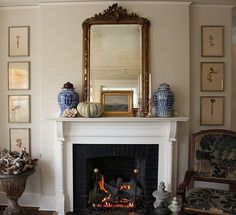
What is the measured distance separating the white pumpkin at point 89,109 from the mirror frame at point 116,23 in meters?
0.19

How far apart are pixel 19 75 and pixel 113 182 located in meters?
1.73

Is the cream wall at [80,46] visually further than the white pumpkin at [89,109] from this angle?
Yes

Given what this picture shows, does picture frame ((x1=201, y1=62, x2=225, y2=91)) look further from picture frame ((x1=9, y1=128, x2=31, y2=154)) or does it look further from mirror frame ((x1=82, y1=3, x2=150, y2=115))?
picture frame ((x1=9, y1=128, x2=31, y2=154))

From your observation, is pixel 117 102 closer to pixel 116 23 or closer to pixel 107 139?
pixel 107 139

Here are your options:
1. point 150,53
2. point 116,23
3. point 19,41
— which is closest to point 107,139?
point 150,53

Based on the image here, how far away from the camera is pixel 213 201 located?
81.8 inches

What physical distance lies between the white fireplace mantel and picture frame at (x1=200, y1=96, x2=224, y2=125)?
52cm

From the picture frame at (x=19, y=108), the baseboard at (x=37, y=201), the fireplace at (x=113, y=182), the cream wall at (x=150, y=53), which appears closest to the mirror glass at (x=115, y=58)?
the cream wall at (x=150, y=53)

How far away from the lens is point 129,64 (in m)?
2.73

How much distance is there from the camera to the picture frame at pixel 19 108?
291cm

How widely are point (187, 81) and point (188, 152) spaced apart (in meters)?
0.83

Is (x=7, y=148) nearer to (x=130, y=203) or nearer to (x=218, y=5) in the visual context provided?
(x=130, y=203)

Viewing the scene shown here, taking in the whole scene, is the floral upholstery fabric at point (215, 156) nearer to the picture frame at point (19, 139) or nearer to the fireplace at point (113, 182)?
the fireplace at point (113, 182)

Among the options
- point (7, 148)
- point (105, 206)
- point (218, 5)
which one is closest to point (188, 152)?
point (105, 206)
